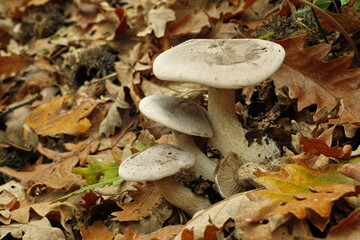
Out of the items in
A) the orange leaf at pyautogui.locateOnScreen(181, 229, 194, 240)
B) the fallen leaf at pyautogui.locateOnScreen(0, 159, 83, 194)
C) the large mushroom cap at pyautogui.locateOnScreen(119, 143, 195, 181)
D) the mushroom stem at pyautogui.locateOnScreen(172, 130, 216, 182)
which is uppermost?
the large mushroom cap at pyautogui.locateOnScreen(119, 143, 195, 181)

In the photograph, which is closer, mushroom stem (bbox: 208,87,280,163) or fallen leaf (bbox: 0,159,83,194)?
mushroom stem (bbox: 208,87,280,163)

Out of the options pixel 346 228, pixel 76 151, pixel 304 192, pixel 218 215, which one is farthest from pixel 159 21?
pixel 346 228

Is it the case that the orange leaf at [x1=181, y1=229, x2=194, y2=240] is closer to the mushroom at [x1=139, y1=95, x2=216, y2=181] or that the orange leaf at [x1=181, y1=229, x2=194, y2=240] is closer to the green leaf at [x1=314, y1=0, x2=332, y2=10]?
the mushroom at [x1=139, y1=95, x2=216, y2=181]

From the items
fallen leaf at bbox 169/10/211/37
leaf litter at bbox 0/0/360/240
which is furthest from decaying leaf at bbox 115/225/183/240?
fallen leaf at bbox 169/10/211/37

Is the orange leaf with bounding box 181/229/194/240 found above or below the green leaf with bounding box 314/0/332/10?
below

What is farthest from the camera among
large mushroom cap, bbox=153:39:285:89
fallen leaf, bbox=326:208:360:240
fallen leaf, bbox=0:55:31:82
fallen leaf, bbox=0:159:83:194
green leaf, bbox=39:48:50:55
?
green leaf, bbox=39:48:50:55

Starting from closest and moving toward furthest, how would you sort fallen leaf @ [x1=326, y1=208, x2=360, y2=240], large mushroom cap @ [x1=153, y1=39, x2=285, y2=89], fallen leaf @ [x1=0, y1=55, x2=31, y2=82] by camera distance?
fallen leaf @ [x1=326, y1=208, x2=360, y2=240]
large mushroom cap @ [x1=153, y1=39, x2=285, y2=89]
fallen leaf @ [x1=0, y1=55, x2=31, y2=82]

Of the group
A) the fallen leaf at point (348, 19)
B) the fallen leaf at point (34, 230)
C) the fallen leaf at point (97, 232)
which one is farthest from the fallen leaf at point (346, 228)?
the fallen leaf at point (34, 230)
